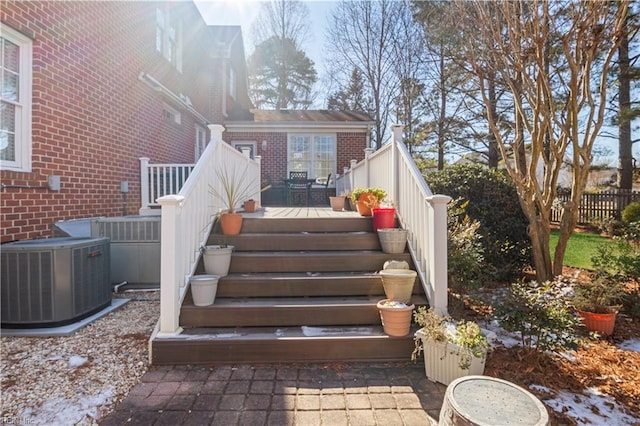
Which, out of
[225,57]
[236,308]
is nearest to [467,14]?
[236,308]

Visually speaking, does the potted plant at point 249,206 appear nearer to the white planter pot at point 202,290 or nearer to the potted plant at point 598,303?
the white planter pot at point 202,290

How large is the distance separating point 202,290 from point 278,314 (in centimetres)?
69

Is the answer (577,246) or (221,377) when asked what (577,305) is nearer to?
(221,377)

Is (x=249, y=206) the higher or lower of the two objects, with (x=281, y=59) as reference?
lower

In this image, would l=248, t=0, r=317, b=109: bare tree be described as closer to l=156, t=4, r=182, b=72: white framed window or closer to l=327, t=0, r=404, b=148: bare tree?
l=327, t=0, r=404, b=148: bare tree

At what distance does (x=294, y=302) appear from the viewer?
3143mm

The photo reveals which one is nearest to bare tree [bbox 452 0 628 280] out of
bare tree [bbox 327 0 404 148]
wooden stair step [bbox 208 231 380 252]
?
wooden stair step [bbox 208 231 380 252]

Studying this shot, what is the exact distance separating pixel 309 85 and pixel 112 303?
60.8 feet

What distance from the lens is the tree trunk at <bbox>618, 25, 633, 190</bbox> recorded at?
30.9 ft

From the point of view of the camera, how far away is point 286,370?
259cm

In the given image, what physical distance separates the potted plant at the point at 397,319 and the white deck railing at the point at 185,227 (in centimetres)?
169

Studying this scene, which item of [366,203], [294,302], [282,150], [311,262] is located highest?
[282,150]

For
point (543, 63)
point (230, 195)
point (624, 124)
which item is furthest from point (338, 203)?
point (624, 124)

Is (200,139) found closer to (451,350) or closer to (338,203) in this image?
(338,203)
